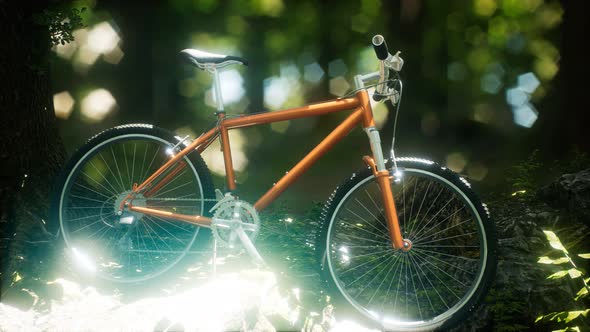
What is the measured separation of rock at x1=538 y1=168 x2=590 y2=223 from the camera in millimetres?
3268

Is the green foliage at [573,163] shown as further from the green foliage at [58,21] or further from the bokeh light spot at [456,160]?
the green foliage at [58,21]

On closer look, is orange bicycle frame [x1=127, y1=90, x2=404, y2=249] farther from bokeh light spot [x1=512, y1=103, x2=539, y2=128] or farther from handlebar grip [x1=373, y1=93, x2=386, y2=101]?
bokeh light spot [x1=512, y1=103, x2=539, y2=128]

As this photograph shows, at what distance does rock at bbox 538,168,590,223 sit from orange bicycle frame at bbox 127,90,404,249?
1556 millimetres

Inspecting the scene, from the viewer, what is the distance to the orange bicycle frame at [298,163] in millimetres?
2697

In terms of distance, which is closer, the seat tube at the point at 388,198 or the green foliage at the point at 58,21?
the seat tube at the point at 388,198

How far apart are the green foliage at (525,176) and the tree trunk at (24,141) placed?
4.09 m

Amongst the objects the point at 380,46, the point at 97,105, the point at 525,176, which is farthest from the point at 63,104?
the point at 525,176

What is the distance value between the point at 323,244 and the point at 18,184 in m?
2.27

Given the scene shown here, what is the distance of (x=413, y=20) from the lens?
4.54m

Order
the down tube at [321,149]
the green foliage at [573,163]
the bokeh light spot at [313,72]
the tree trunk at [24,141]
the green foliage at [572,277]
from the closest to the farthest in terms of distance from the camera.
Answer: the green foliage at [572,277] < the down tube at [321,149] < the tree trunk at [24,141] < the green foliage at [573,163] < the bokeh light spot at [313,72]

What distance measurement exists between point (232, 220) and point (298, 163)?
55cm

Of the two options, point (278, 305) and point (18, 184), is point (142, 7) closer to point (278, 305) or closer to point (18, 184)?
point (18, 184)

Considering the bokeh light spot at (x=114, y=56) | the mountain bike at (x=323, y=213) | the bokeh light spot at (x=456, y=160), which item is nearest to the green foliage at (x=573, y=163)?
the bokeh light spot at (x=456, y=160)

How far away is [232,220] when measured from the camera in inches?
115
